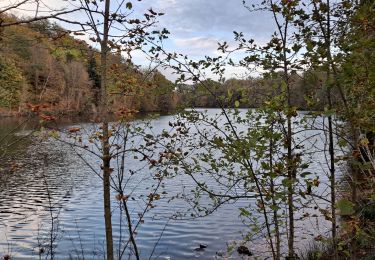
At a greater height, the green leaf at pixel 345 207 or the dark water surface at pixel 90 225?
the green leaf at pixel 345 207

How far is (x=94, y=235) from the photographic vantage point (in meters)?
13.1

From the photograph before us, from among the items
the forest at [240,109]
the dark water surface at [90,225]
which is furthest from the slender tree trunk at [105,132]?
the dark water surface at [90,225]

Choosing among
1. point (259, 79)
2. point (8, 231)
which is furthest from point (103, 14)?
point (8, 231)

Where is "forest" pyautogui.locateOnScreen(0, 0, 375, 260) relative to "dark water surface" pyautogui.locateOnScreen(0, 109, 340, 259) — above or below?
above

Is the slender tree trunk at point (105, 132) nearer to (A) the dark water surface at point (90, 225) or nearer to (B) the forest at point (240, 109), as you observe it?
(B) the forest at point (240, 109)

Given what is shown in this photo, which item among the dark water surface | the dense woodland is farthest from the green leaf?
the dark water surface

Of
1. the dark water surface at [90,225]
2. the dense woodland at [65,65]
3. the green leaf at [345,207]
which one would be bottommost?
the dark water surface at [90,225]

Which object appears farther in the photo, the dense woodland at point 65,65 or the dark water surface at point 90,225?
the dark water surface at point 90,225

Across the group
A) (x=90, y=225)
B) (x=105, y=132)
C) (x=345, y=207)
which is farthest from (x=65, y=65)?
(x=90, y=225)

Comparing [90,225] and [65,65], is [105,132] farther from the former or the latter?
[90,225]

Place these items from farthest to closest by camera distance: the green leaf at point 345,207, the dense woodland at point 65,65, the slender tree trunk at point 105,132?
the slender tree trunk at point 105,132 < the dense woodland at point 65,65 < the green leaf at point 345,207

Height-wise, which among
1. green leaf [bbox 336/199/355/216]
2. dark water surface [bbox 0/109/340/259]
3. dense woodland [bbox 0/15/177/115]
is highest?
dense woodland [bbox 0/15/177/115]

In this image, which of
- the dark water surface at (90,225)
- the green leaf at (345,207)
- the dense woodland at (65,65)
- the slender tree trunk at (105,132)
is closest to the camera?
the green leaf at (345,207)

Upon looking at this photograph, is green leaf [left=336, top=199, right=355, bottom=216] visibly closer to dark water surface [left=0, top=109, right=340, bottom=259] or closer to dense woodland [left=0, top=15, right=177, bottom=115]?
dense woodland [left=0, top=15, right=177, bottom=115]
